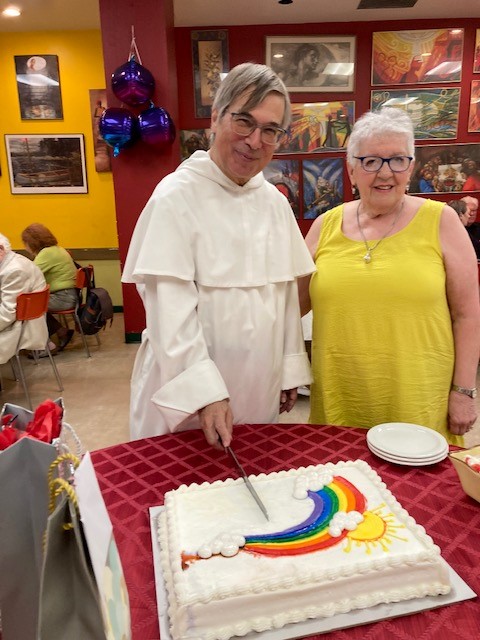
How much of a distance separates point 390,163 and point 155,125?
3.45 meters

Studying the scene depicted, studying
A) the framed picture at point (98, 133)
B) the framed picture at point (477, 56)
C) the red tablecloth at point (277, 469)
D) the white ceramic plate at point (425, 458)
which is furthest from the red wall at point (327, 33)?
the white ceramic plate at point (425, 458)

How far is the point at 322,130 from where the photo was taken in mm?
6059

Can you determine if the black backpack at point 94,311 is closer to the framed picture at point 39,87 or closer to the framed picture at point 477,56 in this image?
the framed picture at point 39,87

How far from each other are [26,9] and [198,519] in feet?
19.8

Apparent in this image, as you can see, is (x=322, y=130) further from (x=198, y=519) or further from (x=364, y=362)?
(x=198, y=519)

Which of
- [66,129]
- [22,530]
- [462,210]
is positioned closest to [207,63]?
[66,129]

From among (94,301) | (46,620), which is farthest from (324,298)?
(94,301)

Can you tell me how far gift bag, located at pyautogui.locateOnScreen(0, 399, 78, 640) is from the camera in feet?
2.06

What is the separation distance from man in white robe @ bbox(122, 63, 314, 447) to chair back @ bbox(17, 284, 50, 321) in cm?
248

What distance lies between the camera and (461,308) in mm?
1623

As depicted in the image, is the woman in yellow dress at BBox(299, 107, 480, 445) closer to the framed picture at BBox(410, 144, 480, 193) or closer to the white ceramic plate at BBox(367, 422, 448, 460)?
the white ceramic plate at BBox(367, 422, 448, 460)

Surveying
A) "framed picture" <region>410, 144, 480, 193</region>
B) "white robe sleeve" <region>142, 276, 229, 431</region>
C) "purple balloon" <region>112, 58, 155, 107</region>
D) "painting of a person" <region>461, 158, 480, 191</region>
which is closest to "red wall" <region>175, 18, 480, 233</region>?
"framed picture" <region>410, 144, 480, 193</region>

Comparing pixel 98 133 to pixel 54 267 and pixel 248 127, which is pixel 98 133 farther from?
pixel 248 127

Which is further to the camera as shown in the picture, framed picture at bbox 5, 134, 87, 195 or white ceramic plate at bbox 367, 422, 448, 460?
framed picture at bbox 5, 134, 87, 195
